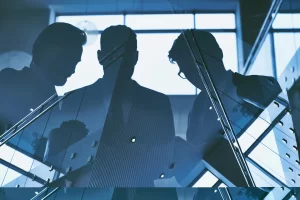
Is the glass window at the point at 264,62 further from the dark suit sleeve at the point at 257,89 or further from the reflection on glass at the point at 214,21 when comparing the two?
the reflection on glass at the point at 214,21

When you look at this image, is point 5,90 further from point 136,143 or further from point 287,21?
point 287,21

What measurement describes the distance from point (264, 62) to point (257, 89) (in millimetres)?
289

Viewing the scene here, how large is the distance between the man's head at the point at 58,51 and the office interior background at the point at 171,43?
72mm

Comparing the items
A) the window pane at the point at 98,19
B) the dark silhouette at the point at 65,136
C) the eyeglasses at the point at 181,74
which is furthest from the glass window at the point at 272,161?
the window pane at the point at 98,19

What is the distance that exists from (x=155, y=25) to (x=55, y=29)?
1.01 metres

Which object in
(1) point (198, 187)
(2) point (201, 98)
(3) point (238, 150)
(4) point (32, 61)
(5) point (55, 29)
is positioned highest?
(5) point (55, 29)

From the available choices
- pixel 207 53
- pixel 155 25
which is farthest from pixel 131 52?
pixel 207 53

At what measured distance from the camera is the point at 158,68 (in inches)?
186

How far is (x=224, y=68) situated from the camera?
475 cm

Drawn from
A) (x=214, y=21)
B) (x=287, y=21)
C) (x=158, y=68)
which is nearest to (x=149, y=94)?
(x=158, y=68)

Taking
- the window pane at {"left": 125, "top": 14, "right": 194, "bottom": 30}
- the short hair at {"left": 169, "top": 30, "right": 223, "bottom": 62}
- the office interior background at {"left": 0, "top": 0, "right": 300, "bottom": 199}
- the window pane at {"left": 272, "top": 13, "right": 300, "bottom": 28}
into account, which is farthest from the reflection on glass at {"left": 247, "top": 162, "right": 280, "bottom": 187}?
the window pane at {"left": 125, "top": 14, "right": 194, "bottom": 30}

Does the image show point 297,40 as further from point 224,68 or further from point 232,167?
point 232,167

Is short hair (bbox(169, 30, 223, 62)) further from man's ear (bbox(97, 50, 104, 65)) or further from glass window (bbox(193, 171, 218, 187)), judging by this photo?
glass window (bbox(193, 171, 218, 187))

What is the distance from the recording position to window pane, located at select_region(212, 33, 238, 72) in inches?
188
